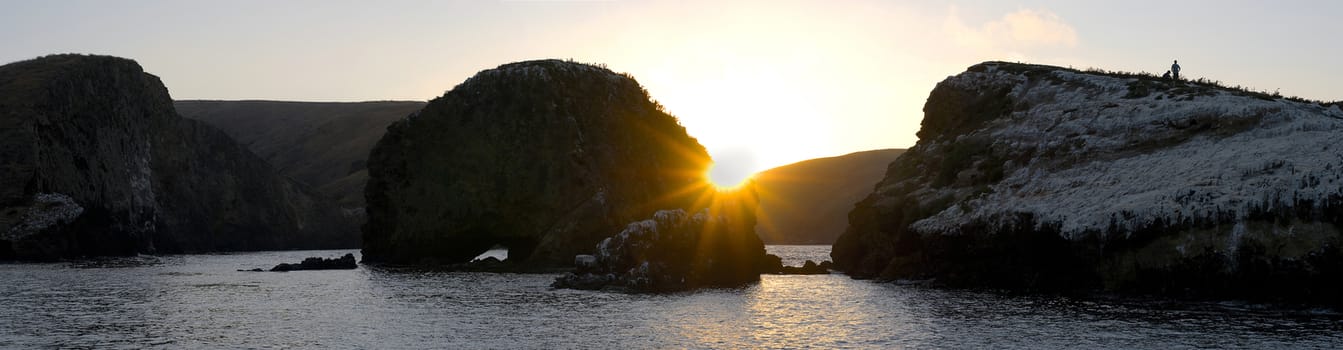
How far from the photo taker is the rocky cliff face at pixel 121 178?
3546 inches

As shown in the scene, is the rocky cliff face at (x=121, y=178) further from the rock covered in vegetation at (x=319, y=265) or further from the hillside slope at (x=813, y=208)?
the hillside slope at (x=813, y=208)

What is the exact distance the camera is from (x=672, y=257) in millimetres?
64812

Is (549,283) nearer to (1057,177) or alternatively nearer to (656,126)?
(1057,177)

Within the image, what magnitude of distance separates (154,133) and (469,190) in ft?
150

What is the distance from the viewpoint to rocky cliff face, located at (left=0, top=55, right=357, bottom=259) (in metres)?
90.1

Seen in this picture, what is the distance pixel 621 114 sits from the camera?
3809 inches

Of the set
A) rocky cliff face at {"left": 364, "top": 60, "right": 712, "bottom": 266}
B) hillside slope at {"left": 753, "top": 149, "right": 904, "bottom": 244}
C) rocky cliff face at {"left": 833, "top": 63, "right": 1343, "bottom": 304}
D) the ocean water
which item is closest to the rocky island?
rocky cliff face at {"left": 364, "top": 60, "right": 712, "bottom": 266}

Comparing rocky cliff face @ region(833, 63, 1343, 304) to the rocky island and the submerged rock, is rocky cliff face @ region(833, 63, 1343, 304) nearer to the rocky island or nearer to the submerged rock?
the submerged rock

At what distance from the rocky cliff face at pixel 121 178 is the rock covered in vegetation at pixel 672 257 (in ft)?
158

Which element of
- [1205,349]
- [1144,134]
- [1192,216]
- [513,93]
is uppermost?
[513,93]

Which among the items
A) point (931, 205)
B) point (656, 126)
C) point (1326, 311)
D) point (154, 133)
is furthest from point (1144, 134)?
point (154, 133)

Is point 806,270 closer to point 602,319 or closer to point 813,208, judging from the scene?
point 602,319

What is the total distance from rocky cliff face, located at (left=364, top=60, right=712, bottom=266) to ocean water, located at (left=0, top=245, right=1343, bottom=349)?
926 inches

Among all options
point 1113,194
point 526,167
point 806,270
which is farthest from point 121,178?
point 1113,194
